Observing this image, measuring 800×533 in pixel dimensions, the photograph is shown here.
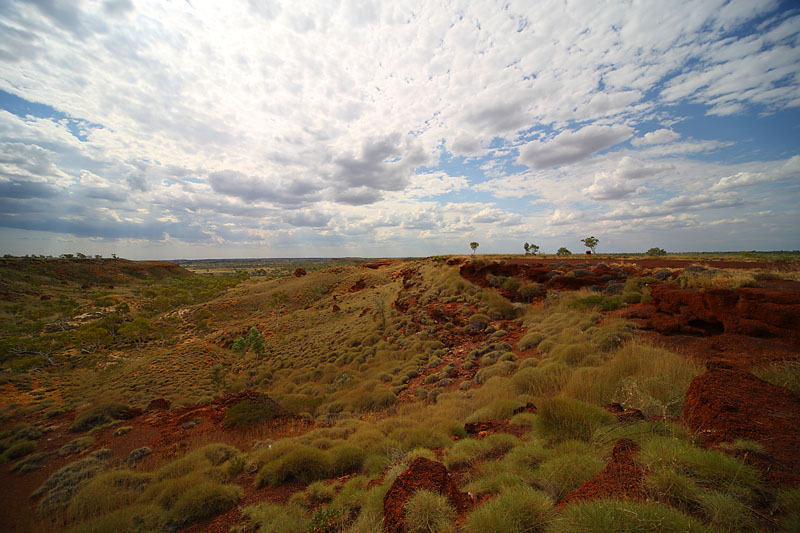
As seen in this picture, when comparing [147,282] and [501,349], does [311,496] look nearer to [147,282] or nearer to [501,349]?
[501,349]

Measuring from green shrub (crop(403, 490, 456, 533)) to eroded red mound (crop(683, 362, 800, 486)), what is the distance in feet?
9.43

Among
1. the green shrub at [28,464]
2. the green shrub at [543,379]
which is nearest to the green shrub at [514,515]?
the green shrub at [543,379]

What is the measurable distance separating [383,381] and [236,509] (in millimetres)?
7858

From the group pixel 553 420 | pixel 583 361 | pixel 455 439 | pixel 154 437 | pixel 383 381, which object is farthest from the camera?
pixel 383 381

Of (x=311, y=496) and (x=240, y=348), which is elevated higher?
(x=311, y=496)

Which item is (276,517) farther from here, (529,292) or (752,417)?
(529,292)

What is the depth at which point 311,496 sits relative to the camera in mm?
4688

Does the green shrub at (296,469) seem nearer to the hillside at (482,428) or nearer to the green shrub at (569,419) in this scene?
the hillside at (482,428)

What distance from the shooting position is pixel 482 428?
5.81 metres

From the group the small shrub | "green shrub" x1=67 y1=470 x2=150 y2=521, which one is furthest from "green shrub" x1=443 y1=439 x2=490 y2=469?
the small shrub

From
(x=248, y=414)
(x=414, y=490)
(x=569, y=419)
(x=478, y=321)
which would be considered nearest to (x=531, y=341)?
(x=478, y=321)


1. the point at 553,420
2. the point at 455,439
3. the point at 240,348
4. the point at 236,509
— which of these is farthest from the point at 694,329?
the point at 240,348

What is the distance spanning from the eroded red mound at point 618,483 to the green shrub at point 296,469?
4528mm

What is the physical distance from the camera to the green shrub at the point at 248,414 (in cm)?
914
